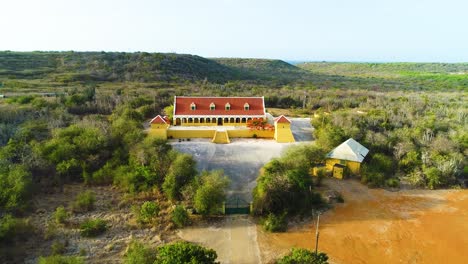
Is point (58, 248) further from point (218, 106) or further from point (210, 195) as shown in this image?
point (218, 106)

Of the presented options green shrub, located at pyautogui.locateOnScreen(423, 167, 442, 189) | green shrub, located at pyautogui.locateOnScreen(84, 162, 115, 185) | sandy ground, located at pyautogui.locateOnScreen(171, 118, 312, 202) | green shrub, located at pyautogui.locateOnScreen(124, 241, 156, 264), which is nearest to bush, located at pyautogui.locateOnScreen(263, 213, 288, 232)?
sandy ground, located at pyautogui.locateOnScreen(171, 118, 312, 202)

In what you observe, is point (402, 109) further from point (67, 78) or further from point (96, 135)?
point (67, 78)

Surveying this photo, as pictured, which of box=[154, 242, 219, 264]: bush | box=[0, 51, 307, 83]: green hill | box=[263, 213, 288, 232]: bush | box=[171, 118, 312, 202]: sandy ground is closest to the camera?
box=[154, 242, 219, 264]: bush

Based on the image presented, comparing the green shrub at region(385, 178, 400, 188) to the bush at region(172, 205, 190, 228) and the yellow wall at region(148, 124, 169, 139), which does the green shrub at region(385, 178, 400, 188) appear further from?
the yellow wall at region(148, 124, 169, 139)

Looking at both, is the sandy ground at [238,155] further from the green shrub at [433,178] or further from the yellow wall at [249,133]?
the green shrub at [433,178]

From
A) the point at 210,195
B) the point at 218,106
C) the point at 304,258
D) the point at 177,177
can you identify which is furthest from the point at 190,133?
the point at 304,258

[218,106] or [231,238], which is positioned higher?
[218,106]

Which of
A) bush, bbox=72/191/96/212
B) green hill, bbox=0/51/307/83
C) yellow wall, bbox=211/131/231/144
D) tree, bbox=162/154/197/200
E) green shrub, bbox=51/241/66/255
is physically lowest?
green shrub, bbox=51/241/66/255
